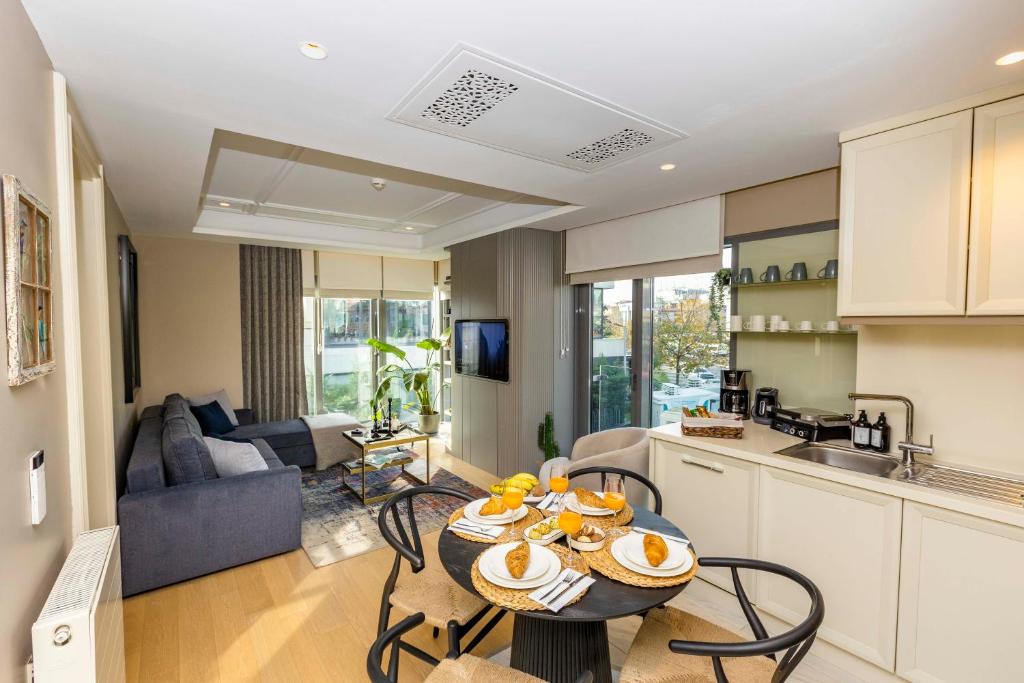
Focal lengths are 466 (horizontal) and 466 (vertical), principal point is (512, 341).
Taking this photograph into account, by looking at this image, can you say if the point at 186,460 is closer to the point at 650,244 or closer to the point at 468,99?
the point at 468,99

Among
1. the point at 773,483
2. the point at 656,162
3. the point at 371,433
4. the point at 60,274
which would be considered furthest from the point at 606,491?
the point at 371,433

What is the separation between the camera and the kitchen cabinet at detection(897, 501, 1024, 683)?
1.71 metres

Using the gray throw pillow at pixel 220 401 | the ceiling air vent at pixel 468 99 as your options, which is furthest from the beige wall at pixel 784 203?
the gray throw pillow at pixel 220 401

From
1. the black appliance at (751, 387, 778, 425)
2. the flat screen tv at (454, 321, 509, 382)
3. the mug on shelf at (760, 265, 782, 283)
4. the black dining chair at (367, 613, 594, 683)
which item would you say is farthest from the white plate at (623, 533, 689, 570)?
the flat screen tv at (454, 321, 509, 382)

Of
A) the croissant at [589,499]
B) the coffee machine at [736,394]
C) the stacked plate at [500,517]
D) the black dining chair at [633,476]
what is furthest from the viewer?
the coffee machine at [736,394]

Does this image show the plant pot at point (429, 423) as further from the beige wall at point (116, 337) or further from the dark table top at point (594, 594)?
the dark table top at point (594, 594)

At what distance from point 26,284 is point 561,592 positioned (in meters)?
1.73

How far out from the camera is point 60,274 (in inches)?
64.1

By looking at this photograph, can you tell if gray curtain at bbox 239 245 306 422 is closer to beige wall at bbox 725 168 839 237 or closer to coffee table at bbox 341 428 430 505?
coffee table at bbox 341 428 430 505

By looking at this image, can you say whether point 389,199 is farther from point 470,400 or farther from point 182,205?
point 470,400

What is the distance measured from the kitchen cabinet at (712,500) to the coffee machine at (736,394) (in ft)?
1.96

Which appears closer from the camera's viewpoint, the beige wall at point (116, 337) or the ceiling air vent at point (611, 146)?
the ceiling air vent at point (611, 146)

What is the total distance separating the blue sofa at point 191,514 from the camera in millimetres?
2678

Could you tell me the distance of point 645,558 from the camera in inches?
Result: 63.2
